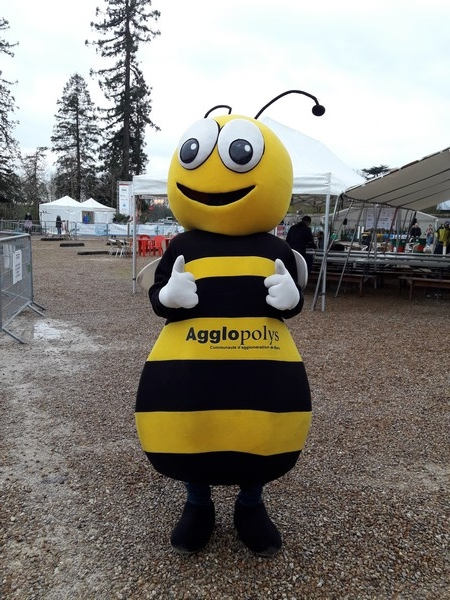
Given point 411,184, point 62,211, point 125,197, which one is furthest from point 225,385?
point 62,211

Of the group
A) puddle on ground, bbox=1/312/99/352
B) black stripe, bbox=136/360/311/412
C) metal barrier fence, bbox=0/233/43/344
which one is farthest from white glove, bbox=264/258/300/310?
metal barrier fence, bbox=0/233/43/344

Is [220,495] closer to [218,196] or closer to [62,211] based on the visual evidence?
[218,196]

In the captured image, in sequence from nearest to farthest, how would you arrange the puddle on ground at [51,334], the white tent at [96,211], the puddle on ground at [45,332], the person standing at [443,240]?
the puddle on ground at [51,334], the puddle on ground at [45,332], the person standing at [443,240], the white tent at [96,211]

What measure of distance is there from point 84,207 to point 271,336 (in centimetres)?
3452

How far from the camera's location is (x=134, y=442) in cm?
378

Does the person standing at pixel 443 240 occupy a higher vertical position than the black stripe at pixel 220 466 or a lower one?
higher

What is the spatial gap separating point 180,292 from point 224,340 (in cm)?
29

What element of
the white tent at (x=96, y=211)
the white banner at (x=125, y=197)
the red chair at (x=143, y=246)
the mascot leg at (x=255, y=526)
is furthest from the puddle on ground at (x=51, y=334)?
the white tent at (x=96, y=211)

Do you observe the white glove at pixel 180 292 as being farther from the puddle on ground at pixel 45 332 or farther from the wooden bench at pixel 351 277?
the wooden bench at pixel 351 277

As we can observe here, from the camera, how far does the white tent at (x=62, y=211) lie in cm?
3481

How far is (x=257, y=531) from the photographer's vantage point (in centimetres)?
249

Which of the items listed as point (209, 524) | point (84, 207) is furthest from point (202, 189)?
point (84, 207)

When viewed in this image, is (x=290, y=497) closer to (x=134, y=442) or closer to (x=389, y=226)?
(x=134, y=442)

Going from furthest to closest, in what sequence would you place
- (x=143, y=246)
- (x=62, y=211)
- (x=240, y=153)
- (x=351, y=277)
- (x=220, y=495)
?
(x=62, y=211), (x=143, y=246), (x=351, y=277), (x=220, y=495), (x=240, y=153)
